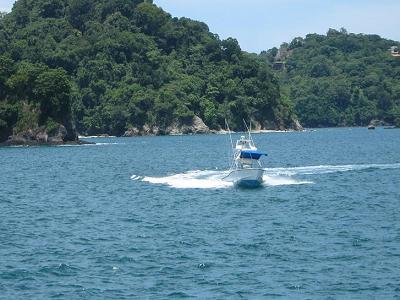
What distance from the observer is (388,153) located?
105m

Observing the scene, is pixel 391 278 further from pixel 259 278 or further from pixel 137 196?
pixel 137 196

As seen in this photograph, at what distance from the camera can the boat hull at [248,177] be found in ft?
196

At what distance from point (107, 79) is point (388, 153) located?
98969 millimetres

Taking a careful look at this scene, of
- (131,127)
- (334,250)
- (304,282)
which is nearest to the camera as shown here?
(304,282)

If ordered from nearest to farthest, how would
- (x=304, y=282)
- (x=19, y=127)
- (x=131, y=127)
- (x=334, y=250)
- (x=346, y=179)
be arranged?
1. (x=304, y=282)
2. (x=334, y=250)
3. (x=346, y=179)
4. (x=19, y=127)
5. (x=131, y=127)

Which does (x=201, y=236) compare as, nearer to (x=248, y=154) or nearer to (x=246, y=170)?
(x=246, y=170)

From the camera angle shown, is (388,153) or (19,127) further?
(19,127)

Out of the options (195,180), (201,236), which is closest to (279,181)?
(195,180)

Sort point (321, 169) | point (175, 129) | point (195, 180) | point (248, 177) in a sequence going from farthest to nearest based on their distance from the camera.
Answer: point (175, 129), point (321, 169), point (195, 180), point (248, 177)

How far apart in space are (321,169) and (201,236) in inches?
1480

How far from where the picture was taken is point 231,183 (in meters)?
61.8

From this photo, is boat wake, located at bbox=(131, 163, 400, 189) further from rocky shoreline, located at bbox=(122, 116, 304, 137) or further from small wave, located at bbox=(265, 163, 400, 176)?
rocky shoreline, located at bbox=(122, 116, 304, 137)

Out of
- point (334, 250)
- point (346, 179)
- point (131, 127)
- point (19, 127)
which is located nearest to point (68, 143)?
point (19, 127)

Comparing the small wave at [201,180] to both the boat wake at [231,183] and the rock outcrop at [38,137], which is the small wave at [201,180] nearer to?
the boat wake at [231,183]
